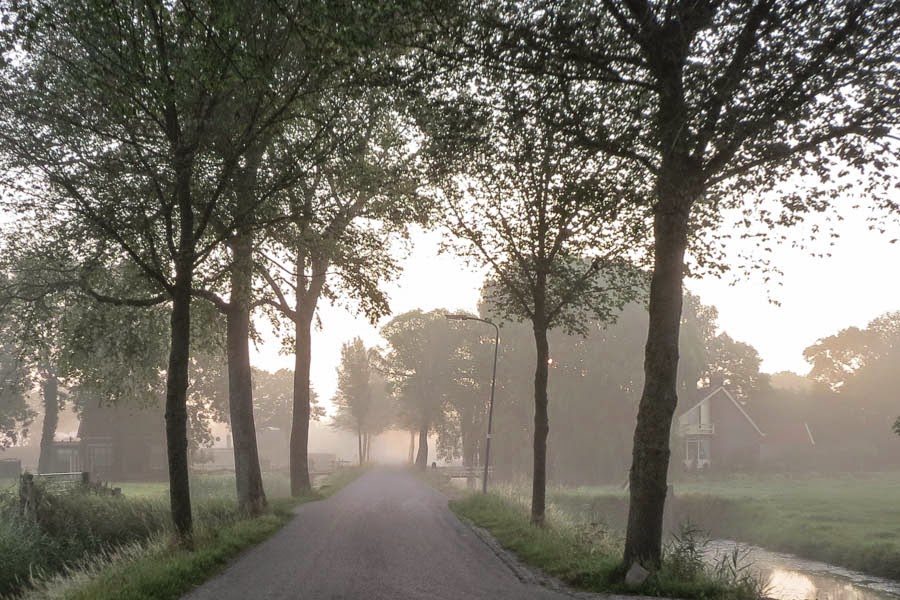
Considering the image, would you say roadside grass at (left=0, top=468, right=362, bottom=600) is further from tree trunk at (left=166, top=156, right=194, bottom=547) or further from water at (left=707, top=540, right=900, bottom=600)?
water at (left=707, top=540, right=900, bottom=600)

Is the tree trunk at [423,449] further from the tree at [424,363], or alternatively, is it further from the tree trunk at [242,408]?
the tree trunk at [242,408]

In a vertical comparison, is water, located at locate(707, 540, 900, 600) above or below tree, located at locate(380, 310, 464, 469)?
below

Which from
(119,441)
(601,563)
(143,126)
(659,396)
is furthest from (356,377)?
(659,396)

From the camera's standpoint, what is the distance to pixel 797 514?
31438 mm

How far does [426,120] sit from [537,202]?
475 cm

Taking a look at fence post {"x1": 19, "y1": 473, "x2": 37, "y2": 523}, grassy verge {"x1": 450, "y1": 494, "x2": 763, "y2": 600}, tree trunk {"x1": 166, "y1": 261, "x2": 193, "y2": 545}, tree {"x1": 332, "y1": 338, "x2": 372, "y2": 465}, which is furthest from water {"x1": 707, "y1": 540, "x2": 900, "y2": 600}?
tree {"x1": 332, "y1": 338, "x2": 372, "y2": 465}

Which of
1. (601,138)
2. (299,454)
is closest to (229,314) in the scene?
(299,454)

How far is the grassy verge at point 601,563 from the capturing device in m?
10.1

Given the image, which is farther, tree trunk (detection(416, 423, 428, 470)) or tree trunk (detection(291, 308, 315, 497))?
tree trunk (detection(416, 423, 428, 470))

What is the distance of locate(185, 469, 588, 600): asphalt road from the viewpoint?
9.94m

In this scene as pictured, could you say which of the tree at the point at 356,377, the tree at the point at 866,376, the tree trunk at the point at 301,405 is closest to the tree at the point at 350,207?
the tree trunk at the point at 301,405

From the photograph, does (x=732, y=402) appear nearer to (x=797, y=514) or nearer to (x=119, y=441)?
(x=797, y=514)

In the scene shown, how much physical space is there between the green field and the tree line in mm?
12288

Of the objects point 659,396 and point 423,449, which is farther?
point 423,449
